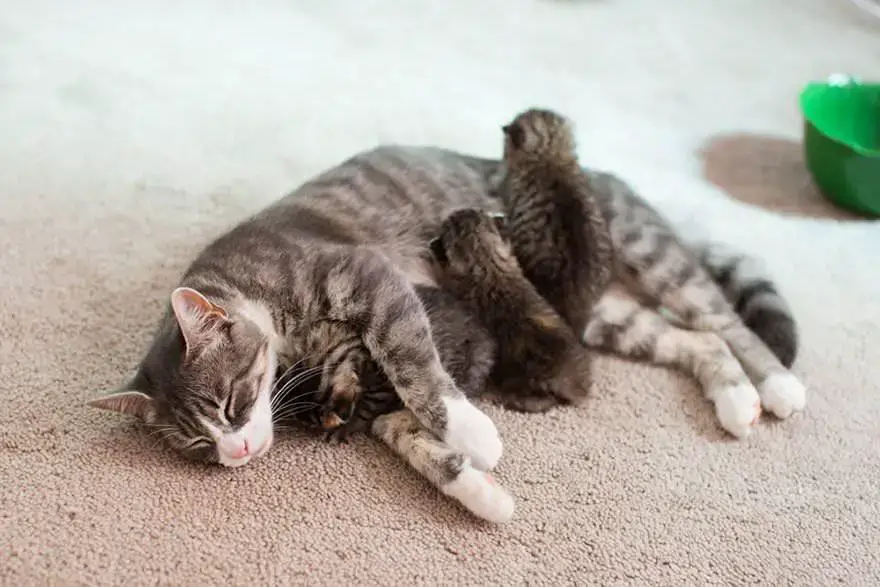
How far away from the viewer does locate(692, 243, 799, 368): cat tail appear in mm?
2000

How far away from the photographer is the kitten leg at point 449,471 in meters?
1.59

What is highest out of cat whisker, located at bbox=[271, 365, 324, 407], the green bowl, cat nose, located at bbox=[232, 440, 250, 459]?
the green bowl

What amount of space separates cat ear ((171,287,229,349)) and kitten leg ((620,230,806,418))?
3.70ft

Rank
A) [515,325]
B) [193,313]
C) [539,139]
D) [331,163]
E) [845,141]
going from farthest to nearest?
[331,163] → [845,141] → [539,139] → [515,325] → [193,313]

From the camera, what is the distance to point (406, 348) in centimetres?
175

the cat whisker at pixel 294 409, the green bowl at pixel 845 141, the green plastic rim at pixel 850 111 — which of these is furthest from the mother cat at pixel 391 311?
the green plastic rim at pixel 850 111

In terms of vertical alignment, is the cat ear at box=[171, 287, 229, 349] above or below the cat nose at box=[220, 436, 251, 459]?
above

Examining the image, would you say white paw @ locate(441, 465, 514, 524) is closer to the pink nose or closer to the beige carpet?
the beige carpet

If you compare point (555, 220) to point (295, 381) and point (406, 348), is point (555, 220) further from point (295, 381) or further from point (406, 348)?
point (295, 381)

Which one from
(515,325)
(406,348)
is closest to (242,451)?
(406,348)

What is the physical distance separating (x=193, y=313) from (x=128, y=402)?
0.79 ft

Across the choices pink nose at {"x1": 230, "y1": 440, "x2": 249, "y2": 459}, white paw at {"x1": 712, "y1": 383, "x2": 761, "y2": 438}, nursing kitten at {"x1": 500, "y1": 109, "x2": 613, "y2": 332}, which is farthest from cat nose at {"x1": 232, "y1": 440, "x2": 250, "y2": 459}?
white paw at {"x1": 712, "y1": 383, "x2": 761, "y2": 438}

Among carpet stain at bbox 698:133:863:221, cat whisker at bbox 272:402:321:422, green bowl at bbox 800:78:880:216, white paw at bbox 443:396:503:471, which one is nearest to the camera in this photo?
white paw at bbox 443:396:503:471

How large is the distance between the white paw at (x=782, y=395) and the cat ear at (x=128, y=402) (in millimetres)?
1427
